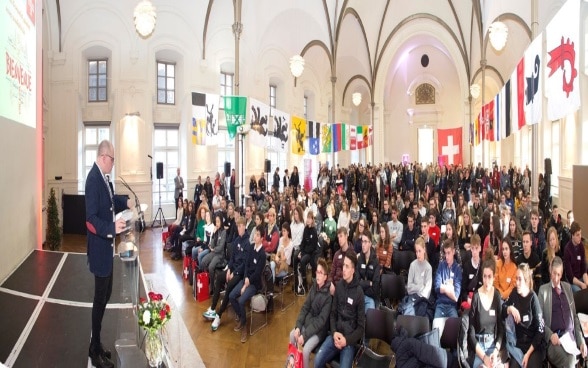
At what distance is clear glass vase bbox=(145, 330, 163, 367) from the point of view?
365cm

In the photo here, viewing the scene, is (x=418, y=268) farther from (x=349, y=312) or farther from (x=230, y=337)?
(x=230, y=337)

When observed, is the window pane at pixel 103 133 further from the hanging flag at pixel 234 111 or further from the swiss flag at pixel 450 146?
the swiss flag at pixel 450 146

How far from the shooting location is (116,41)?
47.0 feet

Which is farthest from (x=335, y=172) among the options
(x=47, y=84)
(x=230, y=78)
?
(x=47, y=84)

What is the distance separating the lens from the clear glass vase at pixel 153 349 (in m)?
3.65

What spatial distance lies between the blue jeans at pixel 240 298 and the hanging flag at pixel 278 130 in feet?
26.9

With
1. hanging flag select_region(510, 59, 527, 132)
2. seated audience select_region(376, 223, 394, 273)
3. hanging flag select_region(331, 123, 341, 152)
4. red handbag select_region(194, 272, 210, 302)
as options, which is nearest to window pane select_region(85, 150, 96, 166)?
red handbag select_region(194, 272, 210, 302)

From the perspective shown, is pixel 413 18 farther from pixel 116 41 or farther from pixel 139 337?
pixel 139 337

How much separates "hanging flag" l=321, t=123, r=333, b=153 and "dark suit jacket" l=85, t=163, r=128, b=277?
15.3 m

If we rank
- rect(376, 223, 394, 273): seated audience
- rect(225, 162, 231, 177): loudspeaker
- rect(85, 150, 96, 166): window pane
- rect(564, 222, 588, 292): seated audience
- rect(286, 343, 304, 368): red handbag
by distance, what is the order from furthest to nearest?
rect(225, 162, 231, 177): loudspeaker → rect(85, 150, 96, 166): window pane → rect(376, 223, 394, 273): seated audience → rect(564, 222, 588, 292): seated audience → rect(286, 343, 304, 368): red handbag

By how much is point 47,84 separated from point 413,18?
19662 mm

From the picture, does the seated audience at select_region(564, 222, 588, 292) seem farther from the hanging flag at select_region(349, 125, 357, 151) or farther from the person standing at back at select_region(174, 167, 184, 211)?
the hanging flag at select_region(349, 125, 357, 151)

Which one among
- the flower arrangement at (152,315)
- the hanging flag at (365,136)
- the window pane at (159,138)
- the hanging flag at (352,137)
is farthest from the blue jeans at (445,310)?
the hanging flag at (365,136)

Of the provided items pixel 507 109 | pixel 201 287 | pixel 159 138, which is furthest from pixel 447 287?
pixel 159 138
